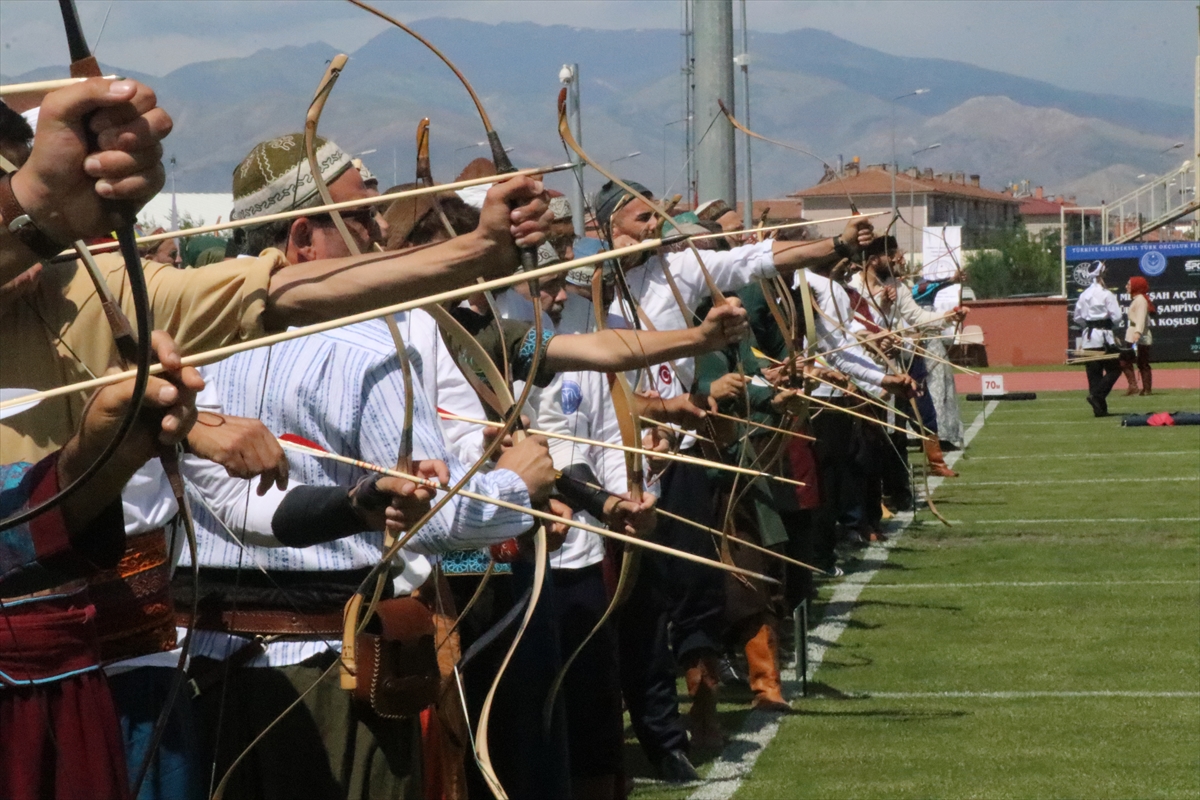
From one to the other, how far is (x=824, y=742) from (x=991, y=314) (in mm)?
29989

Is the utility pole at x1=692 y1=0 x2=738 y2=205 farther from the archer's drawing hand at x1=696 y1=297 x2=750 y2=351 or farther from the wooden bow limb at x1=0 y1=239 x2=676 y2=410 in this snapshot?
the wooden bow limb at x1=0 y1=239 x2=676 y2=410

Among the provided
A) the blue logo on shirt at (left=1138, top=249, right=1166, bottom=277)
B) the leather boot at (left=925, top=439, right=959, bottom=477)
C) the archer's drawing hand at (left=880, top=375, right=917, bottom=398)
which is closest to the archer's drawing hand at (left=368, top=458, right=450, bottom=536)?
the archer's drawing hand at (left=880, top=375, right=917, bottom=398)

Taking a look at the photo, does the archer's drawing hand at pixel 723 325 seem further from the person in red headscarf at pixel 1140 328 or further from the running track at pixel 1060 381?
the running track at pixel 1060 381

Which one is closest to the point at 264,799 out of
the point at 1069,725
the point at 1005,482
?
the point at 1069,725

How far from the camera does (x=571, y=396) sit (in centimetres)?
477

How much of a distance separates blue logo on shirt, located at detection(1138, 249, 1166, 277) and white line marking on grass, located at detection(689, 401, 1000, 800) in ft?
65.7

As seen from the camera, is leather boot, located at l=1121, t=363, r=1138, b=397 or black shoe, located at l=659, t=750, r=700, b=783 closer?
black shoe, located at l=659, t=750, r=700, b=783

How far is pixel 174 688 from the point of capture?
234 cm

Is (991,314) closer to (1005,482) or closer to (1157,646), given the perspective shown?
(1005,482)

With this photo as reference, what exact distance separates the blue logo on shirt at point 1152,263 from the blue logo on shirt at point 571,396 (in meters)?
28.6

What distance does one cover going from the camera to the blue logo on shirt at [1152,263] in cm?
3164

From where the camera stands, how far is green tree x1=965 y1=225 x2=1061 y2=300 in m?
49.2

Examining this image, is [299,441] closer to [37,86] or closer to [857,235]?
[37,86]

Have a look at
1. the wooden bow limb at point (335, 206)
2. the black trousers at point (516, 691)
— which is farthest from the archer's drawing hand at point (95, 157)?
the black trousers at point (516, 691)
